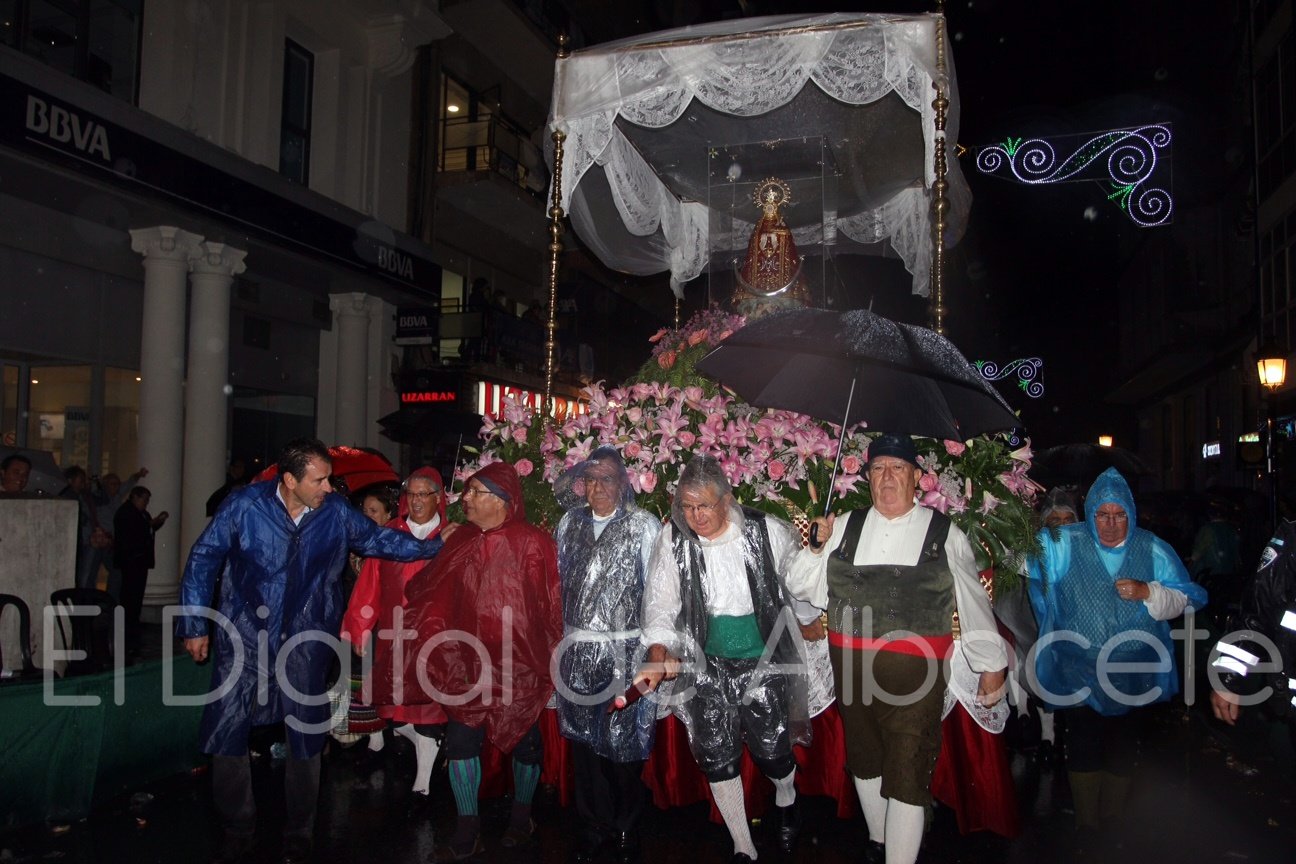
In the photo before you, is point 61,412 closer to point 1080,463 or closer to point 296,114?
point 296,114

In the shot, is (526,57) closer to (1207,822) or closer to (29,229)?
(29,229)

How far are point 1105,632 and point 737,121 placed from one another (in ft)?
17.2

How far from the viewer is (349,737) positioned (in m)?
6.65

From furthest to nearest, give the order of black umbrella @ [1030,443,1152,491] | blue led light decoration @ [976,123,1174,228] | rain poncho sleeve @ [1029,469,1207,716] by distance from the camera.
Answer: blue led light decoration @ [976,123,1174,228] → black umbrella @ [1030,443,1152,491] → rain poncho sleeve @ [1029,469,1207,716]

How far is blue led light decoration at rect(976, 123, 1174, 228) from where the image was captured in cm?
923

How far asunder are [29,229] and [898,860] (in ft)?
37.0

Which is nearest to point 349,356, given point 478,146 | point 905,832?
point 478,146

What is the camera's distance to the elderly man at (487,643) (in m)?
4.62

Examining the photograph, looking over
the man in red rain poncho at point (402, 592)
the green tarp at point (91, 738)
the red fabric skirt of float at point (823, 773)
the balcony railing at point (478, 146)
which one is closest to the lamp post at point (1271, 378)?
the red fabric skirt of float at point (823, 773)

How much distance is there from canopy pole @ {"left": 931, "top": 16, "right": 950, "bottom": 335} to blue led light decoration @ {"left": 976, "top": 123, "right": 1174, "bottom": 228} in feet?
9.94

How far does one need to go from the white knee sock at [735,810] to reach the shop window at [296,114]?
41.9 ft

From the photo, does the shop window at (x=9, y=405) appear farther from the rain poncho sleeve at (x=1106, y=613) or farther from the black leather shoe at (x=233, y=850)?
the rain poncho sleeve at (x=1106, y=613)

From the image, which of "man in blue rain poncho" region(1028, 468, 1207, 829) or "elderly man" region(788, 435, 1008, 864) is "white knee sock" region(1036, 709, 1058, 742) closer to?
"man in blue rain poncho" region(1028, 468, 1207, 829)

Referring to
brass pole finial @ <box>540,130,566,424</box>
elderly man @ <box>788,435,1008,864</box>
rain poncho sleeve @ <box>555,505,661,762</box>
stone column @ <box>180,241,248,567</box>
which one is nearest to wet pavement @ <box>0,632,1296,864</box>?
rain poncho sleeve @ <box>555,505,661,762</box>
